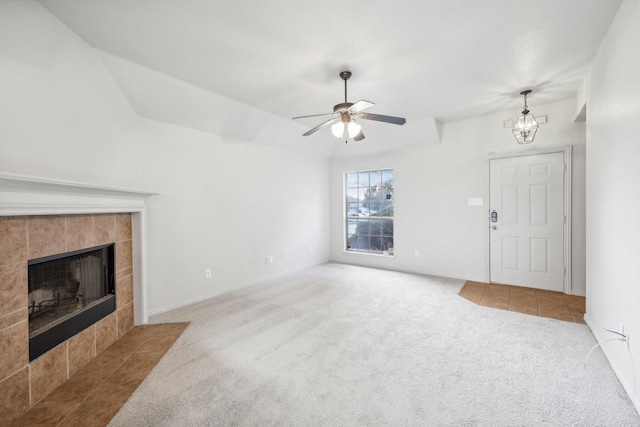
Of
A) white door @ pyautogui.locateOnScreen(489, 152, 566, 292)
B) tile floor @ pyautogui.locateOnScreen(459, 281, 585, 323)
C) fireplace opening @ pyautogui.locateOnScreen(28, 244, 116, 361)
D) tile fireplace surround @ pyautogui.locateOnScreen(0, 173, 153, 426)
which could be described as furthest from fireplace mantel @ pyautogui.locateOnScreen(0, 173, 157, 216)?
white door @ pyautogui.locateOnScreen(489, 152, 566, 292)

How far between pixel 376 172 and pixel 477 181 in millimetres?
1887

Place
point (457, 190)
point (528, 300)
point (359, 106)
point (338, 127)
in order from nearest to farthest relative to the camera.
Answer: point (359, 106), point (338, 127), point (528, 300), point (457, 190)

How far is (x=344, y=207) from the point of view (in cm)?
596

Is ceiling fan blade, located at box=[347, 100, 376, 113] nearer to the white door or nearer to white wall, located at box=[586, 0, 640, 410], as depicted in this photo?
white wall, located at box=[586, 0, 640, 410]

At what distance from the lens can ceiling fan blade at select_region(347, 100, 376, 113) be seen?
7.66 feet

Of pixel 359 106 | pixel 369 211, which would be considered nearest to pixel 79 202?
pixel 359 106

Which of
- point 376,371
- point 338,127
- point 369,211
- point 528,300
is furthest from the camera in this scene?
point 369,211

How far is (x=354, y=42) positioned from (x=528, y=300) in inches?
147

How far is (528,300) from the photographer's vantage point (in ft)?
11.4

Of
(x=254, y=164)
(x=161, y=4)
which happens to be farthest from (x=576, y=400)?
(x=254, y=164)

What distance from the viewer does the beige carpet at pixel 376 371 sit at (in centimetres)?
164

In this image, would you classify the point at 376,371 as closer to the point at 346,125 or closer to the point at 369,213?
the point at 346,125

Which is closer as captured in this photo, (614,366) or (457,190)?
(614,366)

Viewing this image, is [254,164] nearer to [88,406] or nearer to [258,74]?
[258,74]
